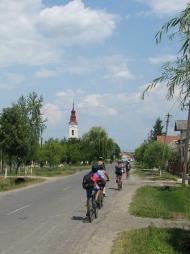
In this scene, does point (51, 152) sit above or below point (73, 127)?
below

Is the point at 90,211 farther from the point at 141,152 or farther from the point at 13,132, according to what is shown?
the point at 141,152

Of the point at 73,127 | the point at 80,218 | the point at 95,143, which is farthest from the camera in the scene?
the point at 73,127

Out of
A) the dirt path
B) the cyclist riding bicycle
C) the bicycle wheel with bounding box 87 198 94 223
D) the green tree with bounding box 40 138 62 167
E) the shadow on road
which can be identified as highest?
the green tree with bounding box 40 138 62 167

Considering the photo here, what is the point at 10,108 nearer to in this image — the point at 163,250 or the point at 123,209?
the point at 123,209

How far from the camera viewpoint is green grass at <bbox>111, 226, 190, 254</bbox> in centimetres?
1194

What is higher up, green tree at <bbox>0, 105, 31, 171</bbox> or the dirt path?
→ green tree at <bbox>0, 105, 31, 171</bbox>

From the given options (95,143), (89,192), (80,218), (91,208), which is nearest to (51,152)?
(95,143)

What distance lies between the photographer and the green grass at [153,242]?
11.9m

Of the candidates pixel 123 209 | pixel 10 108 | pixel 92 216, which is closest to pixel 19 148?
pixel 10 108

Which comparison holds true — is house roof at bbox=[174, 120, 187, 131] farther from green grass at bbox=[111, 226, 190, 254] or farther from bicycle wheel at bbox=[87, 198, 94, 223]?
green grass at bbox=[111, 226, 190, 254]

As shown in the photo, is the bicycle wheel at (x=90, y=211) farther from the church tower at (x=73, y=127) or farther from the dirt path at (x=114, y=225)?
the church tower at (x=73, y=127)

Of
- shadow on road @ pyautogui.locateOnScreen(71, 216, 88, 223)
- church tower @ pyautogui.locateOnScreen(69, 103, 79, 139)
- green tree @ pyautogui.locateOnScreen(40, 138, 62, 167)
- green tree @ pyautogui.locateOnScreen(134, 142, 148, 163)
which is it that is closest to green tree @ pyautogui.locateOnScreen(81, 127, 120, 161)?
green tree @ pyautogui.locateOnScreen(134, 142, 148, 163)

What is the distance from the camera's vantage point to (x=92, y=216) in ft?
57.5

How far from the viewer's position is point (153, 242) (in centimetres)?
1275
